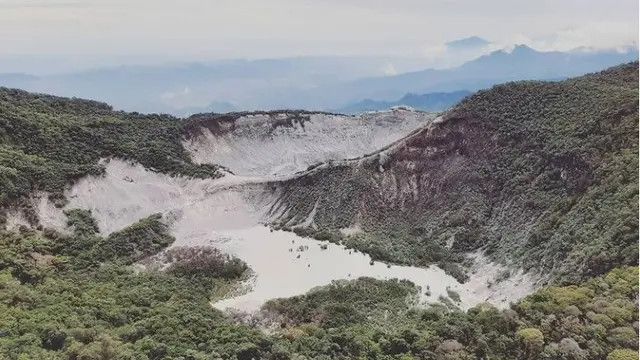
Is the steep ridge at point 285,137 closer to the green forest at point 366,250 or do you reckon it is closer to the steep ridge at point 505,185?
the green forest at point 366,250

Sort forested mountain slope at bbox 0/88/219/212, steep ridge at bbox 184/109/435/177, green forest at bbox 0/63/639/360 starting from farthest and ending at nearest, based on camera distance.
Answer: steep ridge at bbox 184/109/435/177, forested mountain slope at bbox 0/88/219/212, green forest at bbox 0/63/639/360

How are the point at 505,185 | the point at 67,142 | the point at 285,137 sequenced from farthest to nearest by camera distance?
the point at 285,137, the point at 67,142, the point at 505,185

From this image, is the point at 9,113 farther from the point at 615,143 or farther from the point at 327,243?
the point at 615,143

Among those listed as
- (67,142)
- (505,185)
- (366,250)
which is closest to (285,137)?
(67,142)

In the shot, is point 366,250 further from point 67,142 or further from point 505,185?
point 67,142

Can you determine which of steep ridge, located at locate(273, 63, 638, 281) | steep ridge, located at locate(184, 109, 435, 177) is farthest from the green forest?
steep ridge, located at locate(184, 109, 435, 177)

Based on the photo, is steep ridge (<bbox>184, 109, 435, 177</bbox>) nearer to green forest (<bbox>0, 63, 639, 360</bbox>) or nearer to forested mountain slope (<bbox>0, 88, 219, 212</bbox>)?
forested mountain slope (<bbox>0, 88, 219, 212</bbox>)

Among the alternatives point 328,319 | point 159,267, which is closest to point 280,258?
point 159,267
